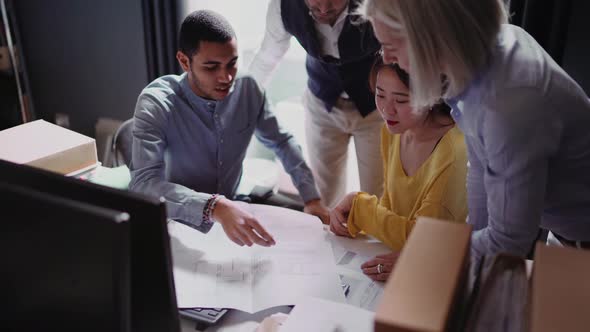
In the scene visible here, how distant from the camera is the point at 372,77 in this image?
59.2 inches

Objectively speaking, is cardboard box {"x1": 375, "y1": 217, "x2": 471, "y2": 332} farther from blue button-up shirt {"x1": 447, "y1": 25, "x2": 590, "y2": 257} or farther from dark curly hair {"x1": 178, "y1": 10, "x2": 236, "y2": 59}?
dark curly hair {"x1": 178, "y1": 10, "x2": 236, "y2": 59}

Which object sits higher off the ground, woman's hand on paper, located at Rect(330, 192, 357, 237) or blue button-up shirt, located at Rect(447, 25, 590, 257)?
blue button-up shirt, located at Rect(447, 25, 590, 257)

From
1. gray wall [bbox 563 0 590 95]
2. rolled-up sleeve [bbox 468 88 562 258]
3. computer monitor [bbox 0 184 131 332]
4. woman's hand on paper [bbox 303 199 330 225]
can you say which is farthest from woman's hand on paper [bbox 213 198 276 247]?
gray wall [bbox 563 0 590 95]

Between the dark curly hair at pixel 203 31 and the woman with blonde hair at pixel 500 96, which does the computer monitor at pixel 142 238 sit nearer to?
the woman with blonde hair at pixel 500 96

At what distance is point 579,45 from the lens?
1864mm

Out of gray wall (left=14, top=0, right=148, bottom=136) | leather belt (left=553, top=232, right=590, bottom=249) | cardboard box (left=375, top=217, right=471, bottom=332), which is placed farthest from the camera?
gray wall (left=14, top=0, right=148, bottom=136)

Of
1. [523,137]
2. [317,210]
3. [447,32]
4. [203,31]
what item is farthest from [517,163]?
[203,31]

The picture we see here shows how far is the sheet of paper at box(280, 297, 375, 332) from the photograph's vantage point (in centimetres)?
100

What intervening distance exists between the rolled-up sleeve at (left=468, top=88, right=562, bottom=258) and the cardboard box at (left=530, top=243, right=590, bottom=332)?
10.7 inches

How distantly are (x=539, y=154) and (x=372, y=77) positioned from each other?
61 centimetres

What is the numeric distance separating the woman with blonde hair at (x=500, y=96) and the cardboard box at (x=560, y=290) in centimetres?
28

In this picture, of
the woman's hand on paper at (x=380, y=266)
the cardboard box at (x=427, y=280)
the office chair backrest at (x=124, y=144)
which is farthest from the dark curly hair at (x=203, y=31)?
the cardboard box at (x=427, y=280)

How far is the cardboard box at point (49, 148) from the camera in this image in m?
1.38

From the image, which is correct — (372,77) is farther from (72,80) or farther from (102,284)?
(72,80)
